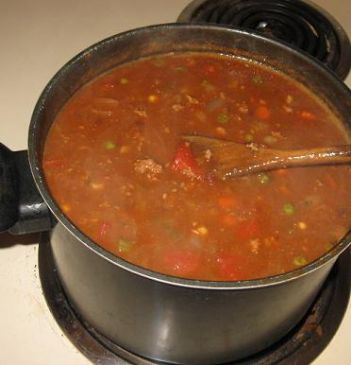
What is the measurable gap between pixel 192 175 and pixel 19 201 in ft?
1.48

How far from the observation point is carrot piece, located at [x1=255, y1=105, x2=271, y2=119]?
163cm

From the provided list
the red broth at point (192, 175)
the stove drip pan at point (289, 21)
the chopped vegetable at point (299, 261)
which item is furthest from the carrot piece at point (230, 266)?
the stove drip pan at point (289, 21)

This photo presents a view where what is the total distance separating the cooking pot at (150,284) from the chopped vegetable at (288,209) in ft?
0.59

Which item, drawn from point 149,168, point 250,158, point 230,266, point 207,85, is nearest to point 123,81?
point 207,85

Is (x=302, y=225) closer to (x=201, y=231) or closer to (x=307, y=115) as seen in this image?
(x=201, y=231)

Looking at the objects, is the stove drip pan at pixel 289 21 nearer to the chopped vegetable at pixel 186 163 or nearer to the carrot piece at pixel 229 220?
the chopped vegetable at pixel 186 163

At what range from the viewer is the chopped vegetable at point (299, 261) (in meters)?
1.29

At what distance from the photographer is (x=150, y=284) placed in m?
1.07

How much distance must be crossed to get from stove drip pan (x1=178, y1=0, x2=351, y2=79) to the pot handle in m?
1.06

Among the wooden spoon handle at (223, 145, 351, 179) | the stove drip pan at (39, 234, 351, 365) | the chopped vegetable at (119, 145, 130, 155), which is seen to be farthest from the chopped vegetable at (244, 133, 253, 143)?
the stove drip pan at (39, 234, 351, 365)

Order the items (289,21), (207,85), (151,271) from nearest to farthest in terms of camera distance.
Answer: (151,271) < (207,85) < (289,21)

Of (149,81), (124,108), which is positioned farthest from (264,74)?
(124,108)

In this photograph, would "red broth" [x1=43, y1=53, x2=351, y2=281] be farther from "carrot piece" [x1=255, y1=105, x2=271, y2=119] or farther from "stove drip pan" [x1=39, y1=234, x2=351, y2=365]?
"stove drip pan" [x1=39, y1=234, x2=351, y2=365]

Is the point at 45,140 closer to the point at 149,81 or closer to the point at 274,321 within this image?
the point at 149,81
